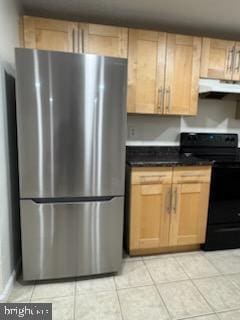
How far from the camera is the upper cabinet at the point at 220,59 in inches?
92.0

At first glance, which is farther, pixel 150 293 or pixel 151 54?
pixel 151 54

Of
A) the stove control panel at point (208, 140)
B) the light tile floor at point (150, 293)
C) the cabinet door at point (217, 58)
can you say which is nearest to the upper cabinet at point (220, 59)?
the cabinet door at point (217, 58)

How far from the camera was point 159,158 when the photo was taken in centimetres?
237

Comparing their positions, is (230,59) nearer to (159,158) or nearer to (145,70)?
(145,70)

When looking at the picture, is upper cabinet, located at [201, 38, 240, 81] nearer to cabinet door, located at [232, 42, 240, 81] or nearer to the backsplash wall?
cabinet door, located at [232, 42, 240, 81]

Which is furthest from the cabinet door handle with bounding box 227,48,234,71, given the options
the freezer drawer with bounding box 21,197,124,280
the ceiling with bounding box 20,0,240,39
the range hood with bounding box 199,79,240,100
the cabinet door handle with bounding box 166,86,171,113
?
the freezer drawer with bounding box 21,197,124,280

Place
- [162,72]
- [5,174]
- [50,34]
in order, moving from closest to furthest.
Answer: [5,174]
[50,34]
[162,72]

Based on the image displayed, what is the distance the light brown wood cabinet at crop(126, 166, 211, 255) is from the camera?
216cm

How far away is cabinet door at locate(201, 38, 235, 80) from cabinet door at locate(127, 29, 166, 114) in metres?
0.44

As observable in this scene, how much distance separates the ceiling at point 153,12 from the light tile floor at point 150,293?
7.58 feet

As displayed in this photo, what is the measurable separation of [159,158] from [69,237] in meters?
1.15

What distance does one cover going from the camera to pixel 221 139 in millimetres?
2799

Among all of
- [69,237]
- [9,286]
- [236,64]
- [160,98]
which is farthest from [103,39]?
[9,286]

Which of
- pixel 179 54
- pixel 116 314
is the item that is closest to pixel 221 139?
pixel 179 54
